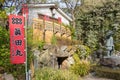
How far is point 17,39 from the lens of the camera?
1096 cm

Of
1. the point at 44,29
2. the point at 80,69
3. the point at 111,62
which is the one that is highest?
the point at 44,29

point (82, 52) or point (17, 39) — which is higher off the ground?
point (17, 39)

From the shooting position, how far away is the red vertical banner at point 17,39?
10.8 meters

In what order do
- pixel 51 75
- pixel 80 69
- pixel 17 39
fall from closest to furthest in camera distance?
pixel 17 39 → pixel 51 75 → pixel 80 69

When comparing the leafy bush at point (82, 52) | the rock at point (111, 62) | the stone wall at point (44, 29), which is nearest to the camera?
the stone wall at point (44, 29)

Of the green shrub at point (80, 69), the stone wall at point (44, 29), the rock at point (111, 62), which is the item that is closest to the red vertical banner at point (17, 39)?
the stone wall at point (44, 29)

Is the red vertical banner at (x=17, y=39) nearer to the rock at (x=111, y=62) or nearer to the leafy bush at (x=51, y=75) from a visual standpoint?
the leafy bush at (x=51, y=75)

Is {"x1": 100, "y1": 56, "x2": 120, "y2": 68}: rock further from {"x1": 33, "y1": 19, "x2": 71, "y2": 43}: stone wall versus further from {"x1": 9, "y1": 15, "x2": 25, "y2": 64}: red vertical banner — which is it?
{"x1": 9, "y1": 15, "x2": 25, "y2": 64}: red vertical banner

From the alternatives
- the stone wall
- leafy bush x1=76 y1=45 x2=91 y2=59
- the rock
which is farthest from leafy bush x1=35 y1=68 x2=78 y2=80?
the rock

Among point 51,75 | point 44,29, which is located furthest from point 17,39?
point 44,29

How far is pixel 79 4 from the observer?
34500 mm

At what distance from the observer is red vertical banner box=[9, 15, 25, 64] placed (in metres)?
10.8

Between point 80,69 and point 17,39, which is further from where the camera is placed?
point 80,69

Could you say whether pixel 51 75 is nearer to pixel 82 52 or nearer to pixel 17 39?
pixel 17 39
